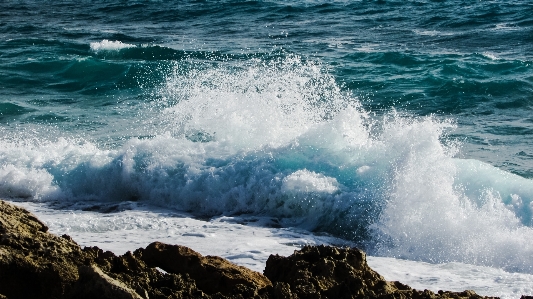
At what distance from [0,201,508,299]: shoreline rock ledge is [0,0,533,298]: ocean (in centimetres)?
173

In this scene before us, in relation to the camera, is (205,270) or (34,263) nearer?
(34,263)

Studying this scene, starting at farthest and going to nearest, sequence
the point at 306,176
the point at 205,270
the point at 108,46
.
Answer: the point at 108,46 → the point at 306,176 → the point at 205,270

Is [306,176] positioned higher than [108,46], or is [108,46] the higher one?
[108,46]

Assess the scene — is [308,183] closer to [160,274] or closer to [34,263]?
[160,274]

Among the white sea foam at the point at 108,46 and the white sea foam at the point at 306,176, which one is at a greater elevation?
the white sea foam at the point at 108,46

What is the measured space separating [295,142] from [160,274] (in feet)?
17.7

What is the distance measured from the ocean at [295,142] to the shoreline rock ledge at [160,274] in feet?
5.68

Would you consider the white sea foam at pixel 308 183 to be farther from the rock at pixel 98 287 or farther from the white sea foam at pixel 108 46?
the white sea foam at pixel 108 46

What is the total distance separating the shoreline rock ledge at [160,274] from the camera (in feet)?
12.6

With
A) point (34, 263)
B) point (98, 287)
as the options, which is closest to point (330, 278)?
point (98, 287)

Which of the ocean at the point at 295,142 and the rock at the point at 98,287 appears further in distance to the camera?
the ocean at the point at 295,142

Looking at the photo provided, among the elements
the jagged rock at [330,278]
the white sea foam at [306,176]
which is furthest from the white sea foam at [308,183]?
the jagged rock at [330,278]

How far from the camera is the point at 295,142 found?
934 centimetres

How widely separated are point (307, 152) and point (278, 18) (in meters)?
12.7
